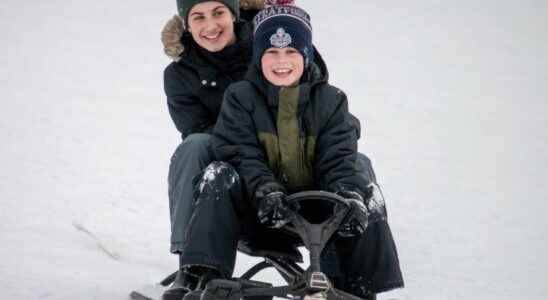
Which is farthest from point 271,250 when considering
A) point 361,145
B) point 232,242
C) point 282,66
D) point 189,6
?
point 361,145

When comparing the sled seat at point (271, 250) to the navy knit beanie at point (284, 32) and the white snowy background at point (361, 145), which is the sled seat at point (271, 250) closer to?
the navy knit beanie at point (284, 32)

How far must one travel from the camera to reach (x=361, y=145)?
32.2 feet

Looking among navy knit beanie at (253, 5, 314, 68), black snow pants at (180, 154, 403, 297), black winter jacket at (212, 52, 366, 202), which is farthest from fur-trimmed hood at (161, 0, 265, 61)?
black snow pants at (180, 154, 403, 297)

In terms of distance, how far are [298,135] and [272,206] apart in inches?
18.0

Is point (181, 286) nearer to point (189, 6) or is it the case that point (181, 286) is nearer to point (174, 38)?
point (174, 38)

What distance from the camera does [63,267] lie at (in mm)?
4273

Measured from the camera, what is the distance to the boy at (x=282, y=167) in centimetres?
288

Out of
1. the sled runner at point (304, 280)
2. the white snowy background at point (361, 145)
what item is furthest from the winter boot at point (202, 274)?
the white snowy background at point (361, 145)

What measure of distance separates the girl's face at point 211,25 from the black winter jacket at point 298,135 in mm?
597

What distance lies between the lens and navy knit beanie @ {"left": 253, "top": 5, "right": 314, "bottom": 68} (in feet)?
10.5

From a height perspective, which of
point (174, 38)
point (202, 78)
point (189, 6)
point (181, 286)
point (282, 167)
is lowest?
point (181, 286)

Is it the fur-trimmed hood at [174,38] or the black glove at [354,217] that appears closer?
the black glove at [354,217]

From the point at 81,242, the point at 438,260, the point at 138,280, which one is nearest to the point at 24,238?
the point at 81,242

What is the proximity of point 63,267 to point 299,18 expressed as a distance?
2058mm
